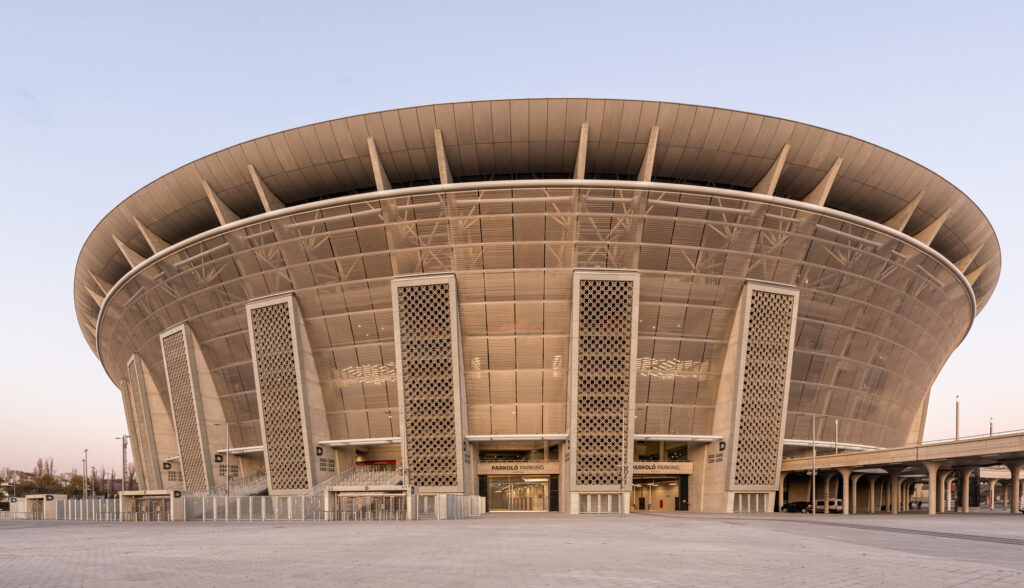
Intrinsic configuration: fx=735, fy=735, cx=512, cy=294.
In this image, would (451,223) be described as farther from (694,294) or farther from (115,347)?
(115,347)

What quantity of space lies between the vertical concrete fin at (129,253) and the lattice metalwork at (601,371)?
2939 cm

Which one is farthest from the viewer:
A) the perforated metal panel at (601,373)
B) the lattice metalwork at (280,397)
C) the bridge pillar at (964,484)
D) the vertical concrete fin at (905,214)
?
the bridge pillar at (964,484)

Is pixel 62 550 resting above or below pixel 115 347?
below

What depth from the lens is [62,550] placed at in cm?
1745

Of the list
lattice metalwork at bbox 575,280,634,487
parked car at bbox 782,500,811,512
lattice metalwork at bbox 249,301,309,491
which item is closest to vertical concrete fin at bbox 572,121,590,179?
lattice metalwork at bbox 575,280,634,487

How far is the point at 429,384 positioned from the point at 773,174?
72.5 feet

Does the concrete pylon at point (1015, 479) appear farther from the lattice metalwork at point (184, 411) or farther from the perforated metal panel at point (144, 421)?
the perforated metal panel at point (144, 421)

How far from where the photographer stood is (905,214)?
143 ft

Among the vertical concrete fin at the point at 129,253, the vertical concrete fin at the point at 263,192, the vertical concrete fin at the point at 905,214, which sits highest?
the vertical concrete fin at the point at 263,192

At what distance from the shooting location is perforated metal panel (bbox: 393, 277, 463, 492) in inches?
1617

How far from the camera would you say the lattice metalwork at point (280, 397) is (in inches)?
1720

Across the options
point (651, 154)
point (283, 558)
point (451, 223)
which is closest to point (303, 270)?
point (451, 223)

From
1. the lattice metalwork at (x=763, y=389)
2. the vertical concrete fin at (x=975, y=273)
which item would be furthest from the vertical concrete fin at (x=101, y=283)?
the vertical concrete fin at (x=975, y=273)

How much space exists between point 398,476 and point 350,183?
17647 mm
